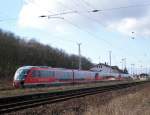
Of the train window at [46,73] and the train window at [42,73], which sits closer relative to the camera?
the train window at [42,73]

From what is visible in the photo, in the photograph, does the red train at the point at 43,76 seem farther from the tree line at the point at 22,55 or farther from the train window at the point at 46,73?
the tree line at the point at 22,55

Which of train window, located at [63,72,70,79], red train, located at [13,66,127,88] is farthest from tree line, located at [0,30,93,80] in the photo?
train window, located at [63,72,70,79]

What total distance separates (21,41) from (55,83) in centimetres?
5699

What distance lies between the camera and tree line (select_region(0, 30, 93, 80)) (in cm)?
8156

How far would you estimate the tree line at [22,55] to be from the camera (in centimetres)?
8156

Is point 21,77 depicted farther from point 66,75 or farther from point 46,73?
point 66,75

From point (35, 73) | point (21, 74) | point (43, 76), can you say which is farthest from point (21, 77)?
point (43, 76)

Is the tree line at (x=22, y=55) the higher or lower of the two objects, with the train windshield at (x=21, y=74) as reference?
higher

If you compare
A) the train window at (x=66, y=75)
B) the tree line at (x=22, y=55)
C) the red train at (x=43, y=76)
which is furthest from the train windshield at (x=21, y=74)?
the tree line at (x=22, y=55)

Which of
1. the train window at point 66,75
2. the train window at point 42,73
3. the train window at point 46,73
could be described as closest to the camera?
the train window at point 42,73

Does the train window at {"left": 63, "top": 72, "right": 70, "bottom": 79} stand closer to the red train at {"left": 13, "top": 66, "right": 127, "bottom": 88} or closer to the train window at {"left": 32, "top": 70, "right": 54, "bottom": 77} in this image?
the red train at {"left": 13, "top": 66, "right": 127, "bottom": 88}

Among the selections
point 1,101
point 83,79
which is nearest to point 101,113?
point 1,101

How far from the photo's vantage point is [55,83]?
2088 inches

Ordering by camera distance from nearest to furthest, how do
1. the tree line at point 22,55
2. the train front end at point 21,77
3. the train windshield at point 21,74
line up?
the train front end at point 21,77, the train windshield at point 21,74, the tree line at point 22,55
